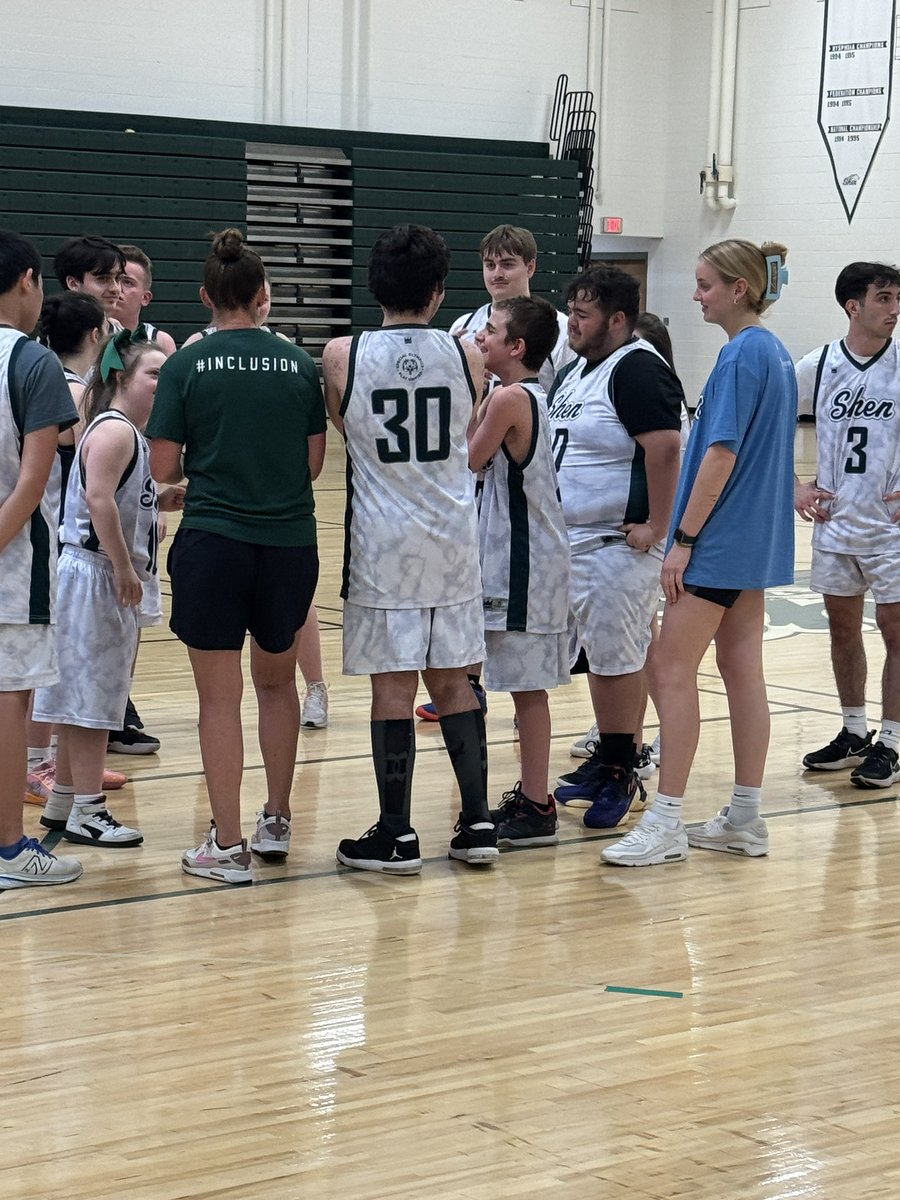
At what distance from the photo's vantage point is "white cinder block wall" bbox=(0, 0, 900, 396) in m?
15.0

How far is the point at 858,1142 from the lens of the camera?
233cm

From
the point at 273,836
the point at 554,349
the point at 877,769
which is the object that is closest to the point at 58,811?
the point at 273,836

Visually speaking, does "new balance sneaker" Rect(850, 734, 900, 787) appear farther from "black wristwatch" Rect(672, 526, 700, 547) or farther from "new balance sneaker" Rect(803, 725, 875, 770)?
"black wristwatch" Rect(672, 526, 700, 547)

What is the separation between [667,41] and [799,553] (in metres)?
10.9

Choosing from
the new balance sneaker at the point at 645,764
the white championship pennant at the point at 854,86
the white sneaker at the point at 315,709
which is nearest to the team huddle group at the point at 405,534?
the new balance sneaker at the point at 645,764

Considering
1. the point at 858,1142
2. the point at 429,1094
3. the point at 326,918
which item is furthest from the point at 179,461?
the point at 858,1142

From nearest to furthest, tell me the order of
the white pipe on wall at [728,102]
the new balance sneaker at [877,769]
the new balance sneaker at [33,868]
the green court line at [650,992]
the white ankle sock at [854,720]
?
the green court line at [650,992] → the new balance sneaker at [33,868] → the new balance sneaker at [877,769] → the white ankle sock at [854,720] → the white pipe on wall at [728,102]

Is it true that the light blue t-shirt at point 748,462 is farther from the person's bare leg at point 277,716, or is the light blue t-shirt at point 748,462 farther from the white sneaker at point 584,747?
the white sneaker at point 584,747

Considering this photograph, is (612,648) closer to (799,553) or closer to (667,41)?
(799,553)

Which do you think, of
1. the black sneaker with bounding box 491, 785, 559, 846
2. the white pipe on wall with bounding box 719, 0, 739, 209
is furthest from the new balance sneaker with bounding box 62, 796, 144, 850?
the white pipe on wall with bounding box 719, 0, 739, 209

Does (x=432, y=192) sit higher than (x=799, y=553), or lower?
higher

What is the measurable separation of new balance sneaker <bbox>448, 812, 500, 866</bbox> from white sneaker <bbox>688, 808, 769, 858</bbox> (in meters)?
0.55

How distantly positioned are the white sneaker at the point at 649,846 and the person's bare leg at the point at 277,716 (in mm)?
775

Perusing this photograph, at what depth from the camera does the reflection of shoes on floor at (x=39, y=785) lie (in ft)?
14.0
